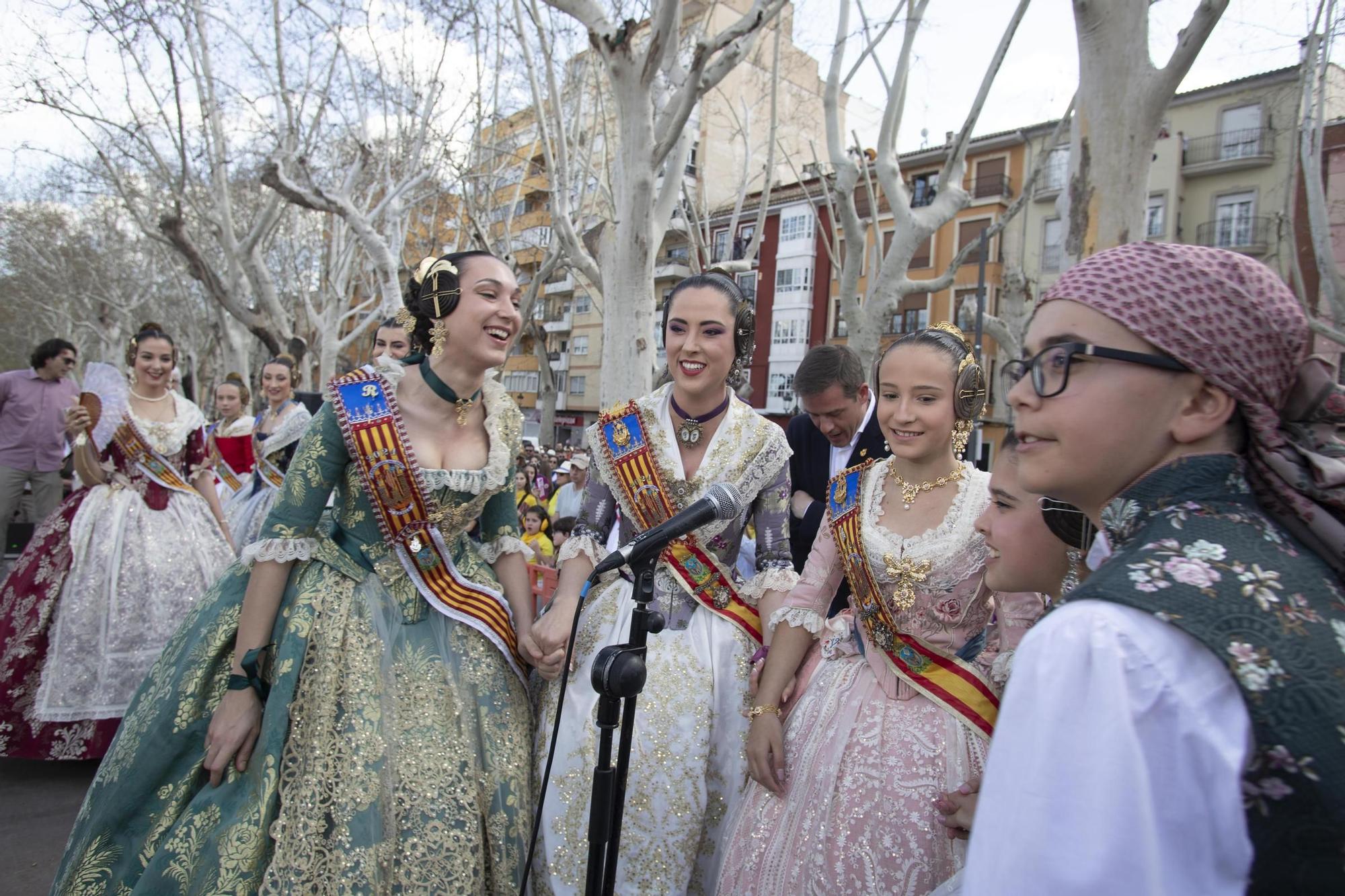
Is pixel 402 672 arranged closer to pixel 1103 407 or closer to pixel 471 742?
pixel 471 742

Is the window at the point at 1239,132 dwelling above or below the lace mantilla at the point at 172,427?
above

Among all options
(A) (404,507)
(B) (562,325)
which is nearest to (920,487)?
(A) (404,507)

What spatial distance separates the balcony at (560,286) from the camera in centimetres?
3938

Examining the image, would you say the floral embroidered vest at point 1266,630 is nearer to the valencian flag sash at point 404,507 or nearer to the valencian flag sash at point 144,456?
the valencian flag sash at point 404,507

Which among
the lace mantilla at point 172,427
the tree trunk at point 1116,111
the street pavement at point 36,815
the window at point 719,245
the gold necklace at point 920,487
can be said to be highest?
the window at point 719,245

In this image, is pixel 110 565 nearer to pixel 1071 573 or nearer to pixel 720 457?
pixel 720 457

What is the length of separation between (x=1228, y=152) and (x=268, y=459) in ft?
96.9

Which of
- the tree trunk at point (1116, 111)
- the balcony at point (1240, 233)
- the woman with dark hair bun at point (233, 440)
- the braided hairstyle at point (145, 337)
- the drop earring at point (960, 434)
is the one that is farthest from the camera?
the balcony at point (1240, 233)

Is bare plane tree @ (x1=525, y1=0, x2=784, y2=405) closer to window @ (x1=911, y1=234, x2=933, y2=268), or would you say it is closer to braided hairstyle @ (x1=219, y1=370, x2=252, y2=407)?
braided hairstyle @ (x1=219, y1=370, x2=252, y2=407)

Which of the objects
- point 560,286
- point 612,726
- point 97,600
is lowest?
point 97,600

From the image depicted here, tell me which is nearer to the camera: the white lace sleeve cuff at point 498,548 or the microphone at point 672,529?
the microphone at point 672,529

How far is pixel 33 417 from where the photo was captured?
21.8 feet

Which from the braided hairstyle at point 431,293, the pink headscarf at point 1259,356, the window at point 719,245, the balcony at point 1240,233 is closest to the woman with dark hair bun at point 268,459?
the braided hairstyle at point 431,293

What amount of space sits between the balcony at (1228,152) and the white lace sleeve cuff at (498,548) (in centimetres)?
2927
